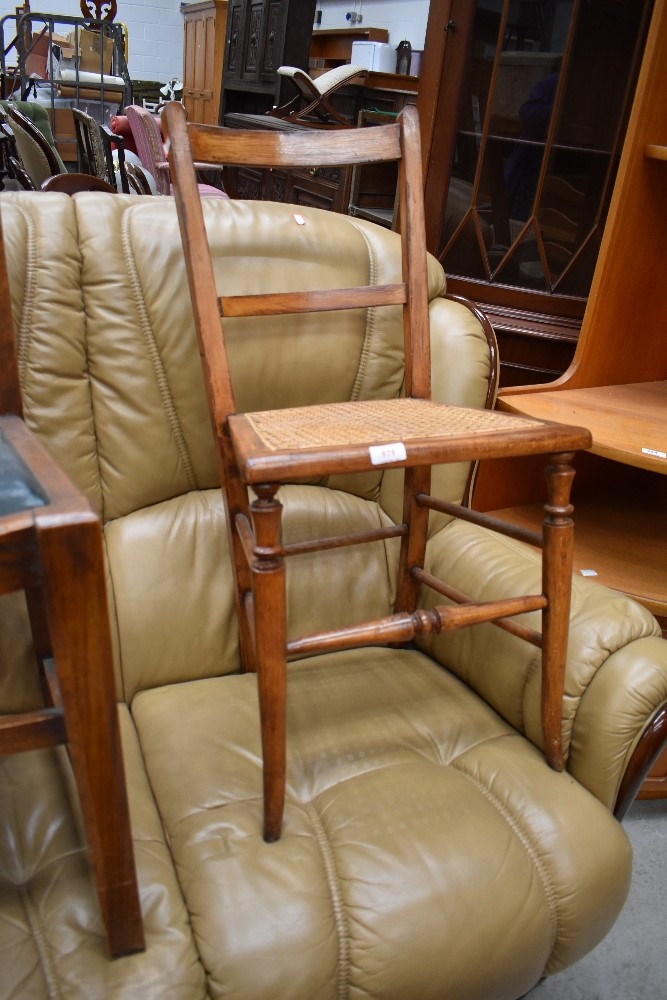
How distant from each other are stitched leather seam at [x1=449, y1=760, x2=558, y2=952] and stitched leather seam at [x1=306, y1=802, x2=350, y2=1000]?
8.4 inches

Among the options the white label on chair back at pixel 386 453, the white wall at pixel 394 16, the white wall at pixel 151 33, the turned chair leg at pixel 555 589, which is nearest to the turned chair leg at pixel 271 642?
the white label on chair back at pixel 386 453

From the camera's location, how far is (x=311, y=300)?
107 cm

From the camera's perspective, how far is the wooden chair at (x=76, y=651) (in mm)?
603

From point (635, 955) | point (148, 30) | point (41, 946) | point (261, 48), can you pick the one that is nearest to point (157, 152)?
point (41, 946)

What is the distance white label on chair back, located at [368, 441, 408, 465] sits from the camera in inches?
31.3

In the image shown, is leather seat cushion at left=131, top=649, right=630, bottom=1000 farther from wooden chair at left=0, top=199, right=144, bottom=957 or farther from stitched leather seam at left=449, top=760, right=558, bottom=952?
wooden chair at left=0, top=199, right=144, bottom=957

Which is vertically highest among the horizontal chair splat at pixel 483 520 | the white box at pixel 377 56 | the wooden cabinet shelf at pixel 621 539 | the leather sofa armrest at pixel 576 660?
the white box at pixel 377 56

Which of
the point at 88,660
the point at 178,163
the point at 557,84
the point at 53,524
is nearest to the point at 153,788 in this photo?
the point at 88,660

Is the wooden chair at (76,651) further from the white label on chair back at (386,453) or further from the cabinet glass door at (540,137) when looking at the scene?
the cabinet glass door at (540,137)

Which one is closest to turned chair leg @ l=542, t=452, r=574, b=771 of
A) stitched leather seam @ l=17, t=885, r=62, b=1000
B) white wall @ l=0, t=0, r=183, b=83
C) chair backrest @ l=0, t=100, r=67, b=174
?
stitched leather seam @ l=17, t=885, r=62, b=1000

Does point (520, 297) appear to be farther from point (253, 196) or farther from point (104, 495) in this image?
point (253, 196)

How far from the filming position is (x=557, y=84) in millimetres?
1762

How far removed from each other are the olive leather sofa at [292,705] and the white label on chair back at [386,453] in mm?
402

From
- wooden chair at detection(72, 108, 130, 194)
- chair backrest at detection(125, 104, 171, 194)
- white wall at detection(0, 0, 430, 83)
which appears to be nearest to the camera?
chair backrest at detection(125, 104, 171, 194)
